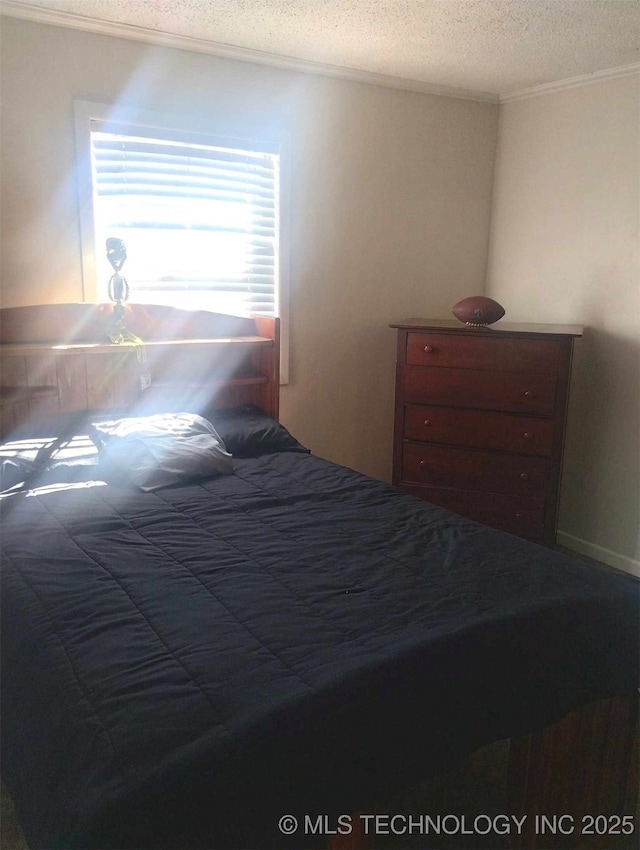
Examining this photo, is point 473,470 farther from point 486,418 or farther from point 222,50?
point 222,50

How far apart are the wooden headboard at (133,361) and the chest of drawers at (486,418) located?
0.73 m

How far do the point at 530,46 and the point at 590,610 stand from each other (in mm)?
2410

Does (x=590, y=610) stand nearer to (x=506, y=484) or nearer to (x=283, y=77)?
(x=506, y=484)

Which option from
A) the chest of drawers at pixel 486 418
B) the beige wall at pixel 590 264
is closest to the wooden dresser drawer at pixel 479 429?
the chest of drawers at pixel 486 418

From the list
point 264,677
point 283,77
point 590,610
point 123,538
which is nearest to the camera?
point 264,677

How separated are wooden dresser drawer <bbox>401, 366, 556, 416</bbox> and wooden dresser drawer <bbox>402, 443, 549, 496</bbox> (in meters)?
0.24

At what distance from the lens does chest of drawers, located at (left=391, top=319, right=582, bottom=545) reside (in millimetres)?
3109

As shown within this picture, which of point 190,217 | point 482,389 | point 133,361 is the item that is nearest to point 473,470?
point 482,389

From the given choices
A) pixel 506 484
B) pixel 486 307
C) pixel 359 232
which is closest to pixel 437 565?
pixel 506 484

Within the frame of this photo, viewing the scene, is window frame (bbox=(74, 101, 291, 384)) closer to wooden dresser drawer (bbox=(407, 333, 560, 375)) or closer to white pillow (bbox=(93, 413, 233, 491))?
white pillow (bbox=(93, 413, 233, 491))

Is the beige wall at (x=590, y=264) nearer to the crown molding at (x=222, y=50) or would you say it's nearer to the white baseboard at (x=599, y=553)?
the white baseboard at (x=599, y=553)

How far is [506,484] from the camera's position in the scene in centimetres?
324

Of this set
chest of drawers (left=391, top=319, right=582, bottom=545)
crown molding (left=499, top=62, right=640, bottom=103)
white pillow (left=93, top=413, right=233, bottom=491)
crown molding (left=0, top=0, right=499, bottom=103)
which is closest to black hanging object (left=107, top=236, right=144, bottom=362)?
white pillow (left=93, top=413, right=233, bottom=491)

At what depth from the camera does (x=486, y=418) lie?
10.6 feet
